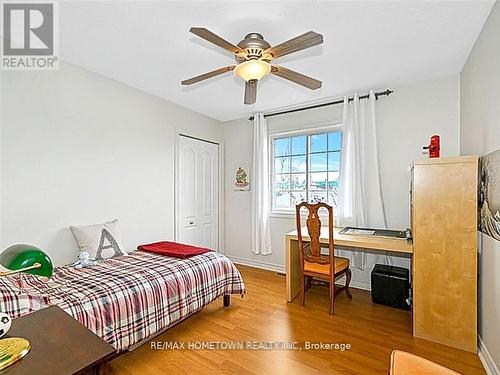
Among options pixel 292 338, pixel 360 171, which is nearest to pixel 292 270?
pixel 292 338

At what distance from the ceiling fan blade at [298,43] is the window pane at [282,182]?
2507mm

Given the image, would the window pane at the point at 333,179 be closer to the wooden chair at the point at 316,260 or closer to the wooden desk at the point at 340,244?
the wooden desk at the point at 340,244

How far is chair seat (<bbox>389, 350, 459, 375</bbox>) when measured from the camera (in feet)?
3.31

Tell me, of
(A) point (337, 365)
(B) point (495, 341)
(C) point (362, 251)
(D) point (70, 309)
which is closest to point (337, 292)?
(C) point (362, 251)

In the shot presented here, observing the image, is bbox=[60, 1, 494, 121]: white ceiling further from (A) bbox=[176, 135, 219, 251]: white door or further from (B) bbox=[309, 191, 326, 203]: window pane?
(B) bbox=[309, 191, 326, 203]: window pane

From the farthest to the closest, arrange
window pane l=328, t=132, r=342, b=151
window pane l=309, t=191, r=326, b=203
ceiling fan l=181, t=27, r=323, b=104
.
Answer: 1. window pane l=309, t=191, r=326, b=203
2. window pane l=328, t=132, r=342, b=151
3. ceiling fan l=181, t=27, r=323, b=104

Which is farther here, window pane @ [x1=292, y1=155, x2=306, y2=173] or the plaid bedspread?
window pane @ [x1=292, y1=155, x2=306, y2=173]

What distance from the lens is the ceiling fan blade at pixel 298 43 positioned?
1592 mm

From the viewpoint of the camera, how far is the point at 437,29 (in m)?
2.07

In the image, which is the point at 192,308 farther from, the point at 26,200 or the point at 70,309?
the point at 26,200

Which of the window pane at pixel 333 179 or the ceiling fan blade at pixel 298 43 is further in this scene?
the window pane at pixel 333 179

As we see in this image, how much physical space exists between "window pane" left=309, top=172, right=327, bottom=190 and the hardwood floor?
1483 mm

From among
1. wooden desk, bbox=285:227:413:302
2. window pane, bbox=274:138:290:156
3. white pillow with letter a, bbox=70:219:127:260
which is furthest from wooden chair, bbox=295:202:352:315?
white pillow with letter a, bbox=70:219:127:260

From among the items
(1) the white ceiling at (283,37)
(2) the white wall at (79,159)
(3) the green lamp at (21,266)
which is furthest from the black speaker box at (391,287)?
(3) the green lamp at (21,266)
